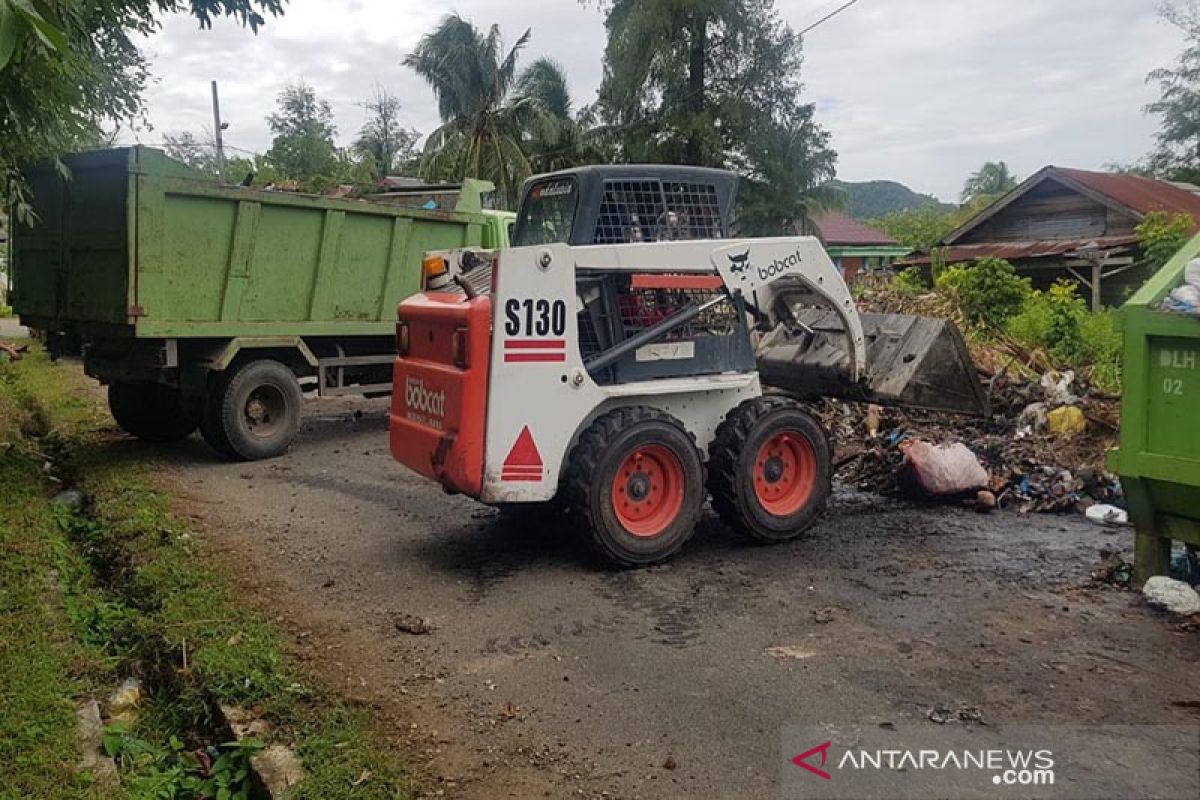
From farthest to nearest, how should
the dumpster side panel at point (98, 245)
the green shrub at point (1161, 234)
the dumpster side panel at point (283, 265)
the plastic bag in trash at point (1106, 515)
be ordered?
the green shrub at point (1161, 234), the dumpster side panel at point (283, 265), the dumpster side panel at point (98, 245), the plastic bag in trash at point (1106, 515)

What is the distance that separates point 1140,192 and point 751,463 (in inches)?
939

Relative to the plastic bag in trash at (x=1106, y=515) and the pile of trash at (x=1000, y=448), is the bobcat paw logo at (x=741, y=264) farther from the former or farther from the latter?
the plastic bag in trash at (x=1106, y=515)

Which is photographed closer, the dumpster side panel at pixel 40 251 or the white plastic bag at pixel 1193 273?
the white plastic bag at pixel 1193 273

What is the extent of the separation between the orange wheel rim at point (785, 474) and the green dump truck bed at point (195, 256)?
4.94 meters

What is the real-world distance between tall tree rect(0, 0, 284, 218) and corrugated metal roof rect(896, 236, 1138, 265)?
1907 cm

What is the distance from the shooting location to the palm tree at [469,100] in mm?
31672

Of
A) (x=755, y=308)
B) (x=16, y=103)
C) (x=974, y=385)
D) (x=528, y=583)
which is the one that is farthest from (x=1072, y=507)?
(x=16, y=103)

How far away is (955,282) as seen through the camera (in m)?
15.7

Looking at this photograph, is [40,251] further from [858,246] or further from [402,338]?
[858,246]

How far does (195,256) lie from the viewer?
328 inches

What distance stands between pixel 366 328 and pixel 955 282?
9.77 m

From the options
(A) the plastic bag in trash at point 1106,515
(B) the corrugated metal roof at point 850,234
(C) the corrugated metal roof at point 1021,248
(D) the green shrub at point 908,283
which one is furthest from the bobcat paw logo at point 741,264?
(B) the corrugated metal roof at point 850,234

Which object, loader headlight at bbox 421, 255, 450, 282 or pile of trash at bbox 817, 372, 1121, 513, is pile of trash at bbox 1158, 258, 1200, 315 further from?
loader headlight at bbox 421, 255, 450, 282

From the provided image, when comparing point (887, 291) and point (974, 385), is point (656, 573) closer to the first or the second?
point (974, 385)
